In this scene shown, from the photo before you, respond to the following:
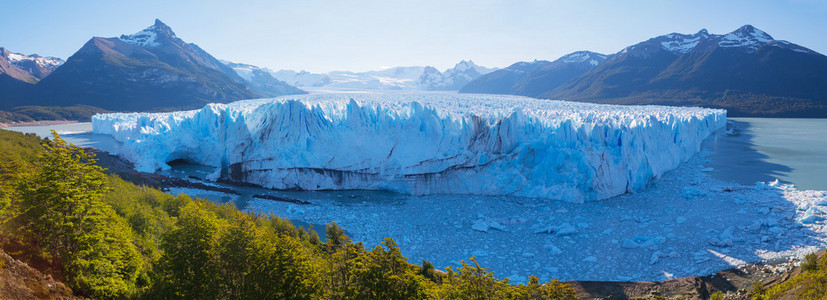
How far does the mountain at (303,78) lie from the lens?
120275mm

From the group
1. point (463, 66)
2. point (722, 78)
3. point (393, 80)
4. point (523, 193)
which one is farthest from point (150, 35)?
point (722, 78)

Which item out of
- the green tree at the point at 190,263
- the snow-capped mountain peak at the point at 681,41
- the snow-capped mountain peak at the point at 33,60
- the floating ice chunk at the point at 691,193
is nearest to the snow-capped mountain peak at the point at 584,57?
the snow-capped mountain peak at the point at 681,41

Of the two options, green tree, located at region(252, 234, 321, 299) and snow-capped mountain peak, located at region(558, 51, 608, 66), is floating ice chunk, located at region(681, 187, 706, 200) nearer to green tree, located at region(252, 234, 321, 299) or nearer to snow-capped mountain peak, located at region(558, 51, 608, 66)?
green tree, located at region(252, 234, 321, 299)

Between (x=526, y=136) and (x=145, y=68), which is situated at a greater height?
(x=145, y=68)

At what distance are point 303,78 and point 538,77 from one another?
72607 mm

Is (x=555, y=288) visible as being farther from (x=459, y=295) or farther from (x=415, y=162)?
(x=415, y=162)

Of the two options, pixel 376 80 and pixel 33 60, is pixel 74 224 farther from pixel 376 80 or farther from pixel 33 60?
pixel 376 80

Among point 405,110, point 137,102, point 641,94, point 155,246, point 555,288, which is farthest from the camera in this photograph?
point 641,94

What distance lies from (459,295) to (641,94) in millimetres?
68020

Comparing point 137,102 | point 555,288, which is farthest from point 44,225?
point 137,102

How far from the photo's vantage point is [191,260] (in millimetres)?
5648

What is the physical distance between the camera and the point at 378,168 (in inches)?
719

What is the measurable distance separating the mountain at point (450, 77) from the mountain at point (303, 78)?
28.9 metres

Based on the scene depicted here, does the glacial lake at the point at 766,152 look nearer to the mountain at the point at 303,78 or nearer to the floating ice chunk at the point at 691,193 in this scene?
the floating ice chunk at the point at 691,193
